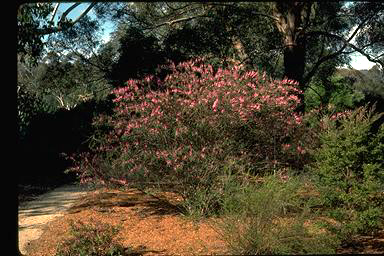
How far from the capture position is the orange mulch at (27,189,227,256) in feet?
19.9

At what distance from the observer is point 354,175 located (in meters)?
6.15

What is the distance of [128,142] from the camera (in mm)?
7973

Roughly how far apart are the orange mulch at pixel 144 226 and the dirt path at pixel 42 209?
0.69 feet

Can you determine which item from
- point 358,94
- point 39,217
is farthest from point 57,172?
point 358,94

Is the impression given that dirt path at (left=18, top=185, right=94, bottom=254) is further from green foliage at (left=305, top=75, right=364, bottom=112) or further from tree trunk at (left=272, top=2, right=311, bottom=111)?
green foliage at (left=305, top=75, right=364, bottom=112)

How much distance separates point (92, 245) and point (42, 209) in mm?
4069

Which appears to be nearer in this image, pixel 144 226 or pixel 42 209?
pixel 144 226

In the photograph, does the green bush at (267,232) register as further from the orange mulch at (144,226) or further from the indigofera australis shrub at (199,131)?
the indigofera australis shrub at (199,131)

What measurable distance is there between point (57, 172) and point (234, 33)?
7340 millimetres

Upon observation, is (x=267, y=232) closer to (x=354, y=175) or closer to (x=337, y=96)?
(x=354, y=175)

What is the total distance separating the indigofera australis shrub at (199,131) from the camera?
283 inches

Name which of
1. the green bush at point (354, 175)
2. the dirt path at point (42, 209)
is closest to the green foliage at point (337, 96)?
the dirt path at point (42, 209)

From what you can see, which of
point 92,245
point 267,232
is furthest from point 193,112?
point 267,232

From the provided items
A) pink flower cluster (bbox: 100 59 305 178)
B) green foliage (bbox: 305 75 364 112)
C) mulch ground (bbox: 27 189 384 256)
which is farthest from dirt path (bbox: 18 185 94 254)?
green foliage (bbox: 305 75 364 112)
